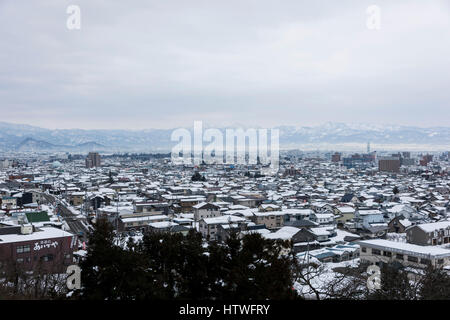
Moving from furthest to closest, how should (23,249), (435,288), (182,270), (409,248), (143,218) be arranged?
(143,218), (409,248), (23,249), (435,288), (182,270)

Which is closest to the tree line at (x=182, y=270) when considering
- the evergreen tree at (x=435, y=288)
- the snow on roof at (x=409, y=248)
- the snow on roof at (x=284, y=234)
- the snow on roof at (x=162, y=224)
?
the evergreen tree at (x=435, y=288)

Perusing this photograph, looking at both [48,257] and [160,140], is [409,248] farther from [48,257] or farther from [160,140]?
[160,140]

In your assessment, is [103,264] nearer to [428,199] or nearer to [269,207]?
[269,207]

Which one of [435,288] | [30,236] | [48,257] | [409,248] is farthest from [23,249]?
[409,248]

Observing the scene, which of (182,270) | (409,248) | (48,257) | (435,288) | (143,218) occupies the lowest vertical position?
(143,218)

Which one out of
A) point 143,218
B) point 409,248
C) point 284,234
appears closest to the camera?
point 409,248

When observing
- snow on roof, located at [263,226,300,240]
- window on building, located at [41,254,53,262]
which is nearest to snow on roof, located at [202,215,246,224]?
snow on roof, located at [263,226,300,240]

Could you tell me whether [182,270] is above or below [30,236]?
above

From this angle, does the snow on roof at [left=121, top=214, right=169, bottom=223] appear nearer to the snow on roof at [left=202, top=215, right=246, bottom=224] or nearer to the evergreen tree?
the snow on roof at [left=202, top=215, right=246, bottom=224]

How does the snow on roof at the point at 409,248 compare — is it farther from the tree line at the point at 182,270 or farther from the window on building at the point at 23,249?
the window on building at the point at 23,249

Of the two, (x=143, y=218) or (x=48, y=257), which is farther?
(x=143, y=218)
